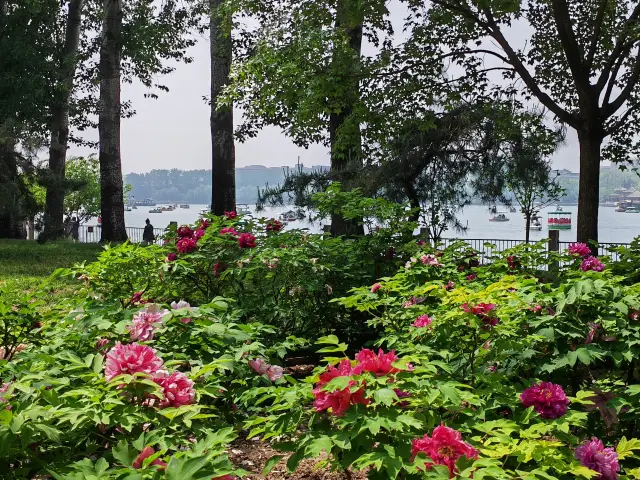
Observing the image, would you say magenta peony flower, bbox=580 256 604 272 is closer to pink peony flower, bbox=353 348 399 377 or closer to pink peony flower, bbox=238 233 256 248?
pink peony flower, bbox=238 233 256 248

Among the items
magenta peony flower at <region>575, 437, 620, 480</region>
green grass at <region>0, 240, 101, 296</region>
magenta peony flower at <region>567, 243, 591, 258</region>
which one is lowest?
green grass at <region>0, 240, 101, 296</region>

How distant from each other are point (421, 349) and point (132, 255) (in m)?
2.09

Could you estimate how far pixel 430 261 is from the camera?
4.57m

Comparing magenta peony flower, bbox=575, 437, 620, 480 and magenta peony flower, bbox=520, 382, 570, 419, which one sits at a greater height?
magenta peony flower, bbox=520, 382, 570, 419

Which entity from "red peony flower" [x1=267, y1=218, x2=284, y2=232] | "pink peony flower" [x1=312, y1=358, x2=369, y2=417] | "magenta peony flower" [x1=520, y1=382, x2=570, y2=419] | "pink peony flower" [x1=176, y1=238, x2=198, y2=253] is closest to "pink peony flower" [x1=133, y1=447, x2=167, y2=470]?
"pink peony flower" [x1=312, y1=358, x2=369, y2=417]

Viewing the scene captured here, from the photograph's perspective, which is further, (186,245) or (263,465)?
(186,245)

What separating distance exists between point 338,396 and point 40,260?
1239 centimetres

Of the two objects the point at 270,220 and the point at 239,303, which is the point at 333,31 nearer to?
the point at 270,220

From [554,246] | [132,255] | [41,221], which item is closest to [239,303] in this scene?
[132,255]

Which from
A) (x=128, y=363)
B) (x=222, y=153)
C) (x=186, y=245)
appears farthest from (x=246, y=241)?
(x=222, y=153)

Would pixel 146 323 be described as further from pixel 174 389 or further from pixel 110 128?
pixel 110 128

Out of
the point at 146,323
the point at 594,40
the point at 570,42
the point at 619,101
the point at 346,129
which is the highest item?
the point at 594,40

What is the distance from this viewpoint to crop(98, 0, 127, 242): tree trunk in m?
16.5

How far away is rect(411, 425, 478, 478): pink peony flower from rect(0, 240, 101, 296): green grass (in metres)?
8.11
